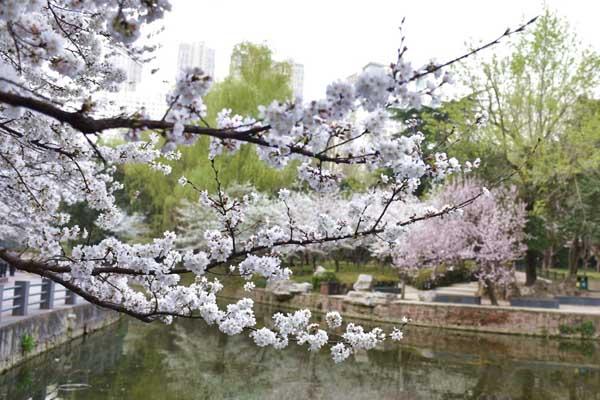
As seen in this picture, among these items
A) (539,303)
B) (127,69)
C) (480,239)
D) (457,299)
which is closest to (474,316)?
(457,299)

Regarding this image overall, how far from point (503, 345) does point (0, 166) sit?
1074 centimetres

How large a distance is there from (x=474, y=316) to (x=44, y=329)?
9.87m

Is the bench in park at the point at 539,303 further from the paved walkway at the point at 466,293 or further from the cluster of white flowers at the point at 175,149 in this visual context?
the cluster of white flowers at the point at 175,149

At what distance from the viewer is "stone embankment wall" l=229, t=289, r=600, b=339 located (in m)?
13.0

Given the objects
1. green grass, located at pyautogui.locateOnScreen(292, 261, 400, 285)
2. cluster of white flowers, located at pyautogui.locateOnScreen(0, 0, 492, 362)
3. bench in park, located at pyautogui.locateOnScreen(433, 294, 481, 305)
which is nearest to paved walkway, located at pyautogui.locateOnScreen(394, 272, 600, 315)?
bench in park, located at pyautogui.locateOnScreen(433, 294, 481, 305)

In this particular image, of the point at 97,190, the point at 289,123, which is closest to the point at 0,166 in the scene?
the point at 97,190

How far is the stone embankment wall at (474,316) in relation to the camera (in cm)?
1299

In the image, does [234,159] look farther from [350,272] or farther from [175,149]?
[175,149]

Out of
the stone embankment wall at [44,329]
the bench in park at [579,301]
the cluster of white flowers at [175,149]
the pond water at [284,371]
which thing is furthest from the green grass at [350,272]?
the cluster of white flowers at [175,149]

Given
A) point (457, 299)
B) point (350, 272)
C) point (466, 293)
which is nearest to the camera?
point (457, 299)

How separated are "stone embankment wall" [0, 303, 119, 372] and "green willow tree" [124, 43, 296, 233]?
5.88 metres

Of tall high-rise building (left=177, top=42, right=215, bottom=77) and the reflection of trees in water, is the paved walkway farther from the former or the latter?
tall high-rise building (left=177, top=42, right=215, bottom=77)

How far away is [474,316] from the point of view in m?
13.7

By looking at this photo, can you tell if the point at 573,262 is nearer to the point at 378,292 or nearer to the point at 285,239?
the point at 378,292
